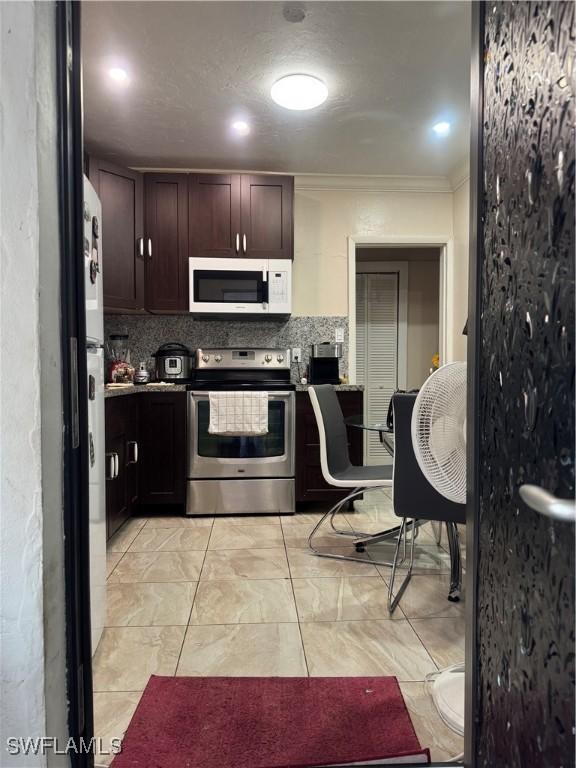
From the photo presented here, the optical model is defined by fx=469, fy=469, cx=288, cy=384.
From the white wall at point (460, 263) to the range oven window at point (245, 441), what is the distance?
5.32ft

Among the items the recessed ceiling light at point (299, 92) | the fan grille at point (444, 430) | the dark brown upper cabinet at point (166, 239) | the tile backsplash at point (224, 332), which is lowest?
the fan grille at point (444, 430)

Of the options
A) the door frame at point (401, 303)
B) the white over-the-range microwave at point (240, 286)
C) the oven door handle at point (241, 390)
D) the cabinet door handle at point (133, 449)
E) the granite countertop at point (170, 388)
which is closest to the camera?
the cabinet door handle at point (133, 449)

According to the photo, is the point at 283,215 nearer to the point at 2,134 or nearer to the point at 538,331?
the point at 2,134

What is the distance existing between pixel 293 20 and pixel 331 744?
271 cm

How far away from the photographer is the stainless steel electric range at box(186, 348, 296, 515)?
3307 millimetres

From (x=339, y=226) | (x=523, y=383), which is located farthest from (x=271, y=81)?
(x=523, y=383)

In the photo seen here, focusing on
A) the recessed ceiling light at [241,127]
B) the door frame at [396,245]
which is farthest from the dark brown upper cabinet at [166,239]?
the door frame at [396,245]

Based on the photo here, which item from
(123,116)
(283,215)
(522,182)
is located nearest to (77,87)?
(522,182)

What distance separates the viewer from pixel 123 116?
9.37 feet

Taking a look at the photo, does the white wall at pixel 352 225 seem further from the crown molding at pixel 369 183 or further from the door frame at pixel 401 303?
the door frame at pixel 401 303

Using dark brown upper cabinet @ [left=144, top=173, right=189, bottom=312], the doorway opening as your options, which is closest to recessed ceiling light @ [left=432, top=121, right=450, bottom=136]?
dark brown upper cabinet @ [left=144, top=173, right=189, bottom=312]

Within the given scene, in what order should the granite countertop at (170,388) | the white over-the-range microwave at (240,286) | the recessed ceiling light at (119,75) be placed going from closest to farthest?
the recessed ceiling light at (119,75)
the granite countertop at (170,388)
the white over-the-range microwave at (240,286)

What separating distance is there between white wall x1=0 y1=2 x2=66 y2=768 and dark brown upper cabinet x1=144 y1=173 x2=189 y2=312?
2640 mm

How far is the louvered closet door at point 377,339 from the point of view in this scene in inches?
204
